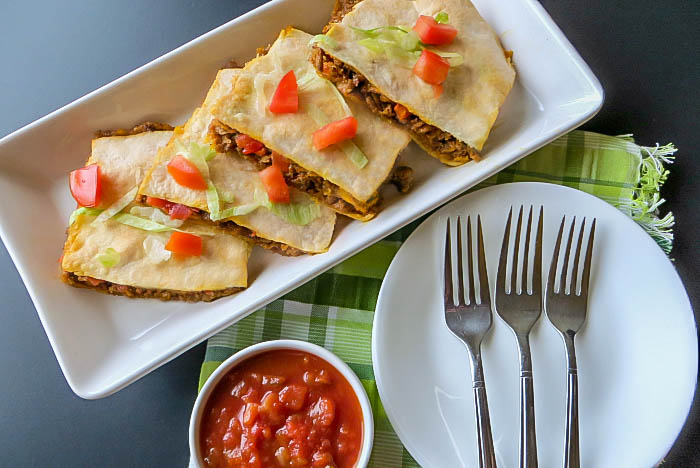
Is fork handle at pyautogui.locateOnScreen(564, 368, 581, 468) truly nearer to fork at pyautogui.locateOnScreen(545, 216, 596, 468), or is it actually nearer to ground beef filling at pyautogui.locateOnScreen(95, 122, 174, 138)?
fork at pyautogui.locateOnScreen(545, 216, 596, 468)

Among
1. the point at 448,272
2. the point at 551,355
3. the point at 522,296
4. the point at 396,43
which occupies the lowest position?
the point at 551,355

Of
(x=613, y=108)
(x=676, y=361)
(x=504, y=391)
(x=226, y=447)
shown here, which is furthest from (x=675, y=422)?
(x=226, y=447)

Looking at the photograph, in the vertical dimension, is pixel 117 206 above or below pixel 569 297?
above

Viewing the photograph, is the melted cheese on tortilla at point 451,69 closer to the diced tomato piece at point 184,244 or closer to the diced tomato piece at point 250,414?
the diced tomato piece at point 184,244

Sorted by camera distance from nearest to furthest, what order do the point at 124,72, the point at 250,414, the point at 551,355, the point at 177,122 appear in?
the point at 250,414
the point at 551,355
the point at 177,122
the point at 124,72

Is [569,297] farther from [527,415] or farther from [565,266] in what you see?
[527,415]

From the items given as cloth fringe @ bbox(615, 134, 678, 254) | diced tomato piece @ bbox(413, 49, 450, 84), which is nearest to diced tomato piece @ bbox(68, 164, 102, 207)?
diced tomato piece @ bbox(413, 49, 450, 84)

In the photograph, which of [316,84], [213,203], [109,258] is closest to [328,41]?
[316,84]
